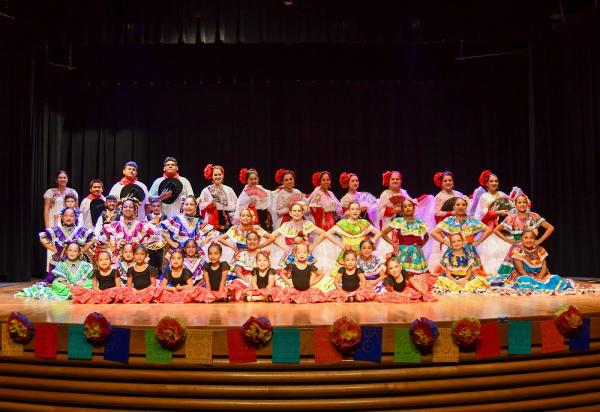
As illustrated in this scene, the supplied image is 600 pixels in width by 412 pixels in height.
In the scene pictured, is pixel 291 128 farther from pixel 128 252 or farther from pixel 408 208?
pixel 128 252

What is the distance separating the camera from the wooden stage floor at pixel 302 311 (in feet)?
12.3

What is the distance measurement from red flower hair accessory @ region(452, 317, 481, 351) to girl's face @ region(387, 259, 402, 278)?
5.56ft

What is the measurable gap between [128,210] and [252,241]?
1.43 meters

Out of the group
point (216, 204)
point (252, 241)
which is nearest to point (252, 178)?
point (216, 204)

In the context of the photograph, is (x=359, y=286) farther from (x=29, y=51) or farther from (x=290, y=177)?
(x=29, y=51)

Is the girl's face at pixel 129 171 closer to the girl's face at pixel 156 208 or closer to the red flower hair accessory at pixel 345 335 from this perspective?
the girl's face at pixel 156 208

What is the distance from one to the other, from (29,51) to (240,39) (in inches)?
116

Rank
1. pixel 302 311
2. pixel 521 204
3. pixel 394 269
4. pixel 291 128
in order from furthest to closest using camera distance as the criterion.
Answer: pixel 291 128 → pixel 521 204 → pixel 394 269 → pixel 302 311

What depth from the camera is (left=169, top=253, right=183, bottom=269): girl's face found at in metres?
5.46

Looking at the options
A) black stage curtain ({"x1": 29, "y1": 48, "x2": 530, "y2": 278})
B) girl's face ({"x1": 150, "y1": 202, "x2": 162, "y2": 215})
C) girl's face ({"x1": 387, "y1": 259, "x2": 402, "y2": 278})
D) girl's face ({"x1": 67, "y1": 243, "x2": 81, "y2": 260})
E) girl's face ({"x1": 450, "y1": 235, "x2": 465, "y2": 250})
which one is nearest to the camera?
girl's face ({"x1": 387, "y1": 259, "x2": 402, "y2": 278})

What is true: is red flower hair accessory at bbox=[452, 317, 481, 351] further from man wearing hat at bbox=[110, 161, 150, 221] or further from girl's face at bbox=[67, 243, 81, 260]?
man wearing hat at bbox=[110, 161, 150, 221]

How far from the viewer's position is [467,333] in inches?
134

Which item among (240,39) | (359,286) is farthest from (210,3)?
(359,286)

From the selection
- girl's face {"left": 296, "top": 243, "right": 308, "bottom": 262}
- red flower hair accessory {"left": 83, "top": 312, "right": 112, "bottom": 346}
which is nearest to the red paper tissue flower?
red flower hair accessory {"left": 83, "top": 312, "right": 112, "bottom": 346}
